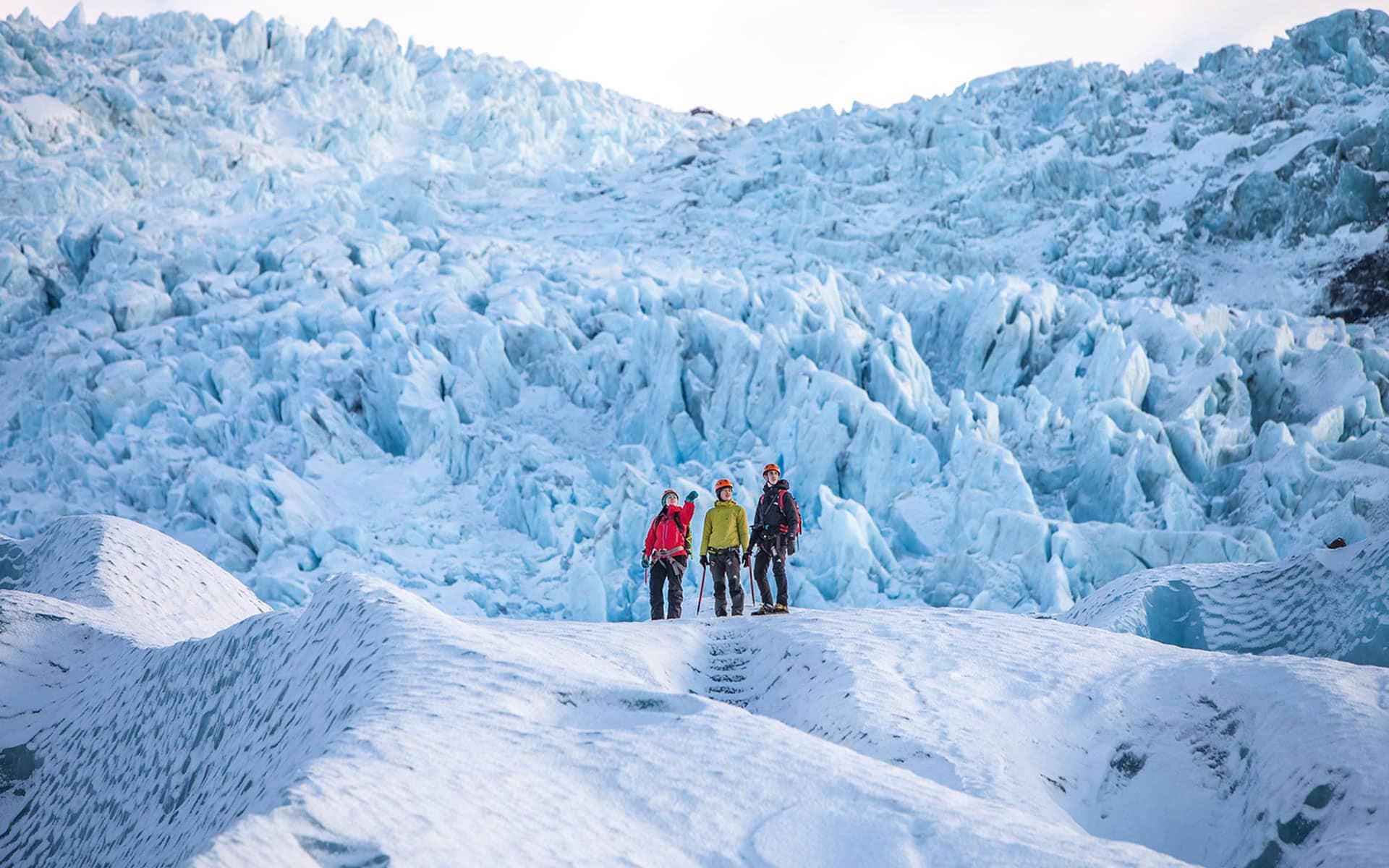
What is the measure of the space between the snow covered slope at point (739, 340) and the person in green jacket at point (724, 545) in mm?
5155

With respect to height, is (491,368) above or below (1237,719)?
above

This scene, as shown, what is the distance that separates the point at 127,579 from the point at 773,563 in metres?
5.00

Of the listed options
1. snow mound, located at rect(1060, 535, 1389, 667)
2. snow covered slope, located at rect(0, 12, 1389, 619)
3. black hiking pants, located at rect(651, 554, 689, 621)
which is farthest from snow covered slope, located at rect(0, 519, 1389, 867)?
snow covered slope, located at rect(0, 12, 1389, 619)

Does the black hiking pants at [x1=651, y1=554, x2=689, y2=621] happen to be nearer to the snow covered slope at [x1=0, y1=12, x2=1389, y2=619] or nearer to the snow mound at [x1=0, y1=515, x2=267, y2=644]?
the snow mound at [x1=0, y1=515, x2=267, y2=644]

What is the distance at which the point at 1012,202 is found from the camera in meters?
28.1

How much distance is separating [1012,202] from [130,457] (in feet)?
76.6

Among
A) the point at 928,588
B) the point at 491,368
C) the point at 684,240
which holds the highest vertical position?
the point at 684,240

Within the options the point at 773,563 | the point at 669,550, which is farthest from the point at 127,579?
the point at 773,563

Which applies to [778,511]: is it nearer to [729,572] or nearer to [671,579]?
[729,572]

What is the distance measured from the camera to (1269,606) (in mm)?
7031

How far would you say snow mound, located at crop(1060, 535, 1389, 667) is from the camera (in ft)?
20.0

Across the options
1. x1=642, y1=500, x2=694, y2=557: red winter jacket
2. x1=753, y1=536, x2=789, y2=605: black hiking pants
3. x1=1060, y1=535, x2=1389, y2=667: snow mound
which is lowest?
x1=1060, y1=535, x2=1389, y2=667: snow mound

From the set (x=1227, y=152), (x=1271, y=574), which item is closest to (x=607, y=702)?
(x=1271, y=574)

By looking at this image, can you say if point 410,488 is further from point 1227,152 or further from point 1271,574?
point 1227,152
